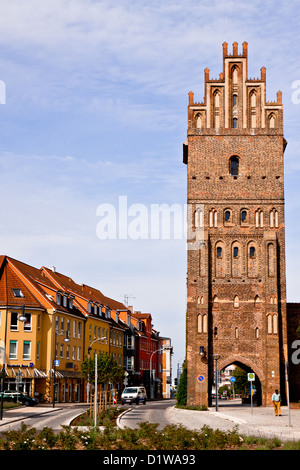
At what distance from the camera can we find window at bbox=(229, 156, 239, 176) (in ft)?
187

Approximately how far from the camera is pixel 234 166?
57.3m

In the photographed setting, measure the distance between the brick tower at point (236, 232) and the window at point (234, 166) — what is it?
0.09m

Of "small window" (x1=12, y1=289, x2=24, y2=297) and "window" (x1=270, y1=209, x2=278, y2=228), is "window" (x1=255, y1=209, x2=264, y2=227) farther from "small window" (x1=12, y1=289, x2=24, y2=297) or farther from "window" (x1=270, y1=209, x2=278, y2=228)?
"small window" (x1=12, y1=289, x2=24, y2=297)

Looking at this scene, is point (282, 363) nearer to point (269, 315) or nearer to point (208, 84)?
point (269, 315)

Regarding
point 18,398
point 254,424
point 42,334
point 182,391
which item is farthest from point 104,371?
point 254,424

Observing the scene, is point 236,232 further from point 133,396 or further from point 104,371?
point 133,396

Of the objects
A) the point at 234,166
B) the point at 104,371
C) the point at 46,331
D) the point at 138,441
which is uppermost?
the point at 234,166

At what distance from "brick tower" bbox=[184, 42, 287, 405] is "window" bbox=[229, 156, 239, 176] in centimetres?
9

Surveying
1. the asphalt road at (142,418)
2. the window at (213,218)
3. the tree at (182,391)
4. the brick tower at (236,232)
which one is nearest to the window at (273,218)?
the brick tower at (236,232)

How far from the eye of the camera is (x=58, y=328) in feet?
227

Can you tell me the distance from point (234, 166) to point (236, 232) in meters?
5.89

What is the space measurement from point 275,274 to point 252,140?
11616 millimetres

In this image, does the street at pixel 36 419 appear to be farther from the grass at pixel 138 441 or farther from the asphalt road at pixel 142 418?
A: the grass at pixel 138 441
